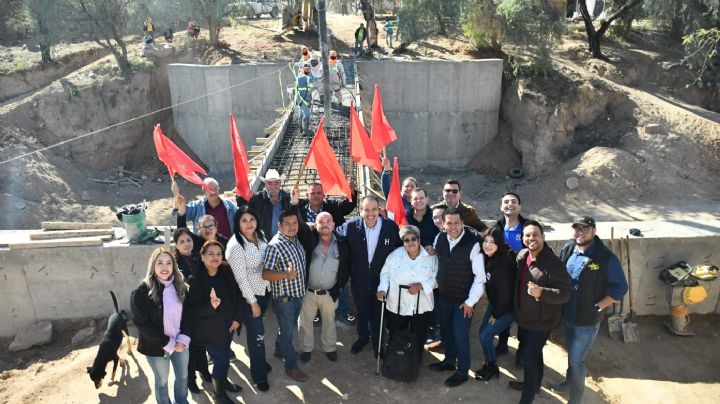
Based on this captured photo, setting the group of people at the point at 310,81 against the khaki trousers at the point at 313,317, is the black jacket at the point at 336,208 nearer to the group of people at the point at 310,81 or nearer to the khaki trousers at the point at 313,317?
the khaki trousers at the point at 313,317

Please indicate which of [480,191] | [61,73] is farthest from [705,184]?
[61,73]

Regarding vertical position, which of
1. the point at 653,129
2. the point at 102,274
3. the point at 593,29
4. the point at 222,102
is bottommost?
the point at 653,129

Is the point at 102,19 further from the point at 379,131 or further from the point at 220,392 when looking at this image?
the point at 220,392

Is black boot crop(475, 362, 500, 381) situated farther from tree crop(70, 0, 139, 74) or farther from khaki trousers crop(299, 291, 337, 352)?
tree crop(70, 0, 139, 74)

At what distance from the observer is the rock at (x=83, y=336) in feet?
20.1

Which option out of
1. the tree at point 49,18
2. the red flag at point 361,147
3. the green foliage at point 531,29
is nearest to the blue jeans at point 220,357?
the red flag at point 361,147

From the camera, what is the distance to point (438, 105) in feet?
60.3

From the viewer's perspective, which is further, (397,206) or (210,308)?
(397,206)

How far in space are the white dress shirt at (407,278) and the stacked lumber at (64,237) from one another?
365 centimetres

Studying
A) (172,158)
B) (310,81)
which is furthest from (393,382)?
(310,81)

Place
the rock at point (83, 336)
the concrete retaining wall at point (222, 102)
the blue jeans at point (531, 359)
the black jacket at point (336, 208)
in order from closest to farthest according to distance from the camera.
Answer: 1. the blue jeans at point (531, 359)
2. the black jacket at point (336, 208)
3. the rock at point (83, 336)
4. the concrete retaining wall at point (222, 102)

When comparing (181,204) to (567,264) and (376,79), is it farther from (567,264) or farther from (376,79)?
(376,79)

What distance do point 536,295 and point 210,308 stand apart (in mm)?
2667

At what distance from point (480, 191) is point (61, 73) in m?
17.0
